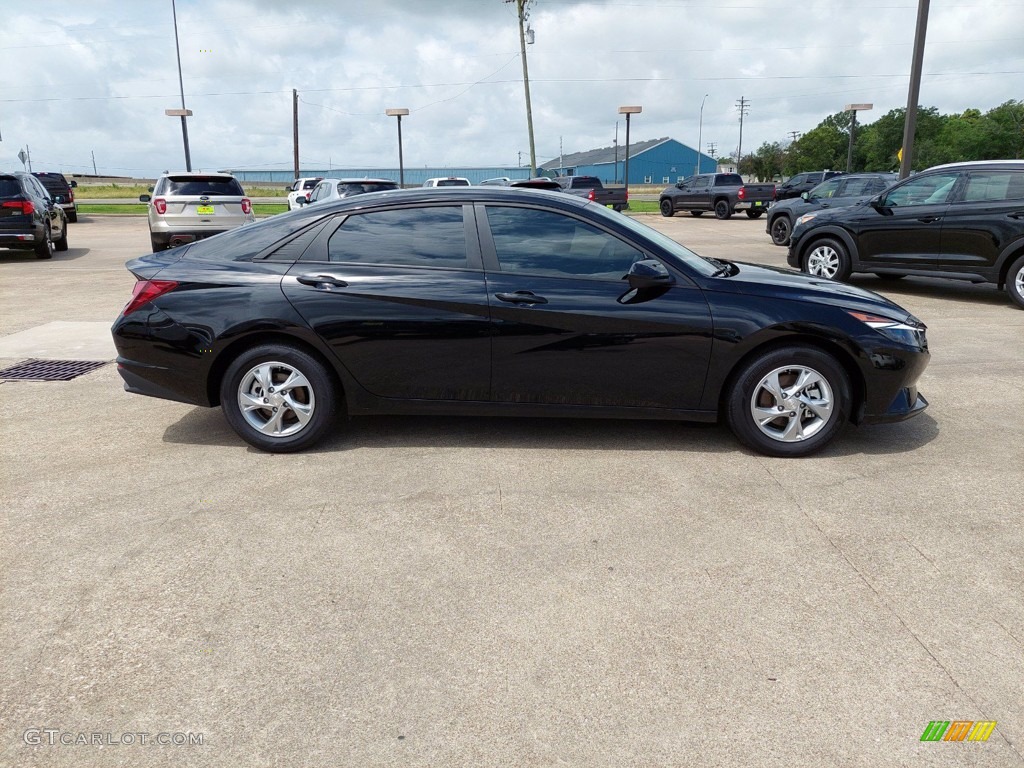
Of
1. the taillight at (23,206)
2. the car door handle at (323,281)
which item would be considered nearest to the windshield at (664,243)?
the car door handle at (323,281)

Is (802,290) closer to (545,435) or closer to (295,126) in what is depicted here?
(545,435)

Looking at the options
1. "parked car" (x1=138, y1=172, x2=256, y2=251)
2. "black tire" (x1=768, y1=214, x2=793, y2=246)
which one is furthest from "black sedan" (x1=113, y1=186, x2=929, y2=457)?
"black tire" (x1=768, y1=214, x2=793, y2=246)

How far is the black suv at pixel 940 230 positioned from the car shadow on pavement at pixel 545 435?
5.57 m

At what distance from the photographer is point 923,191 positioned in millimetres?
10469

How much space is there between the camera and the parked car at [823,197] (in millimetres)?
17188

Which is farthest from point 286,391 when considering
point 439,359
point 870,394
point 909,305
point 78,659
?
point 909,305

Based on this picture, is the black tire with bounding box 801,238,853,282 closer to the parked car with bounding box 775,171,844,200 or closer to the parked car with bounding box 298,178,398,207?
the parked car with bounding box 298,178,398,207

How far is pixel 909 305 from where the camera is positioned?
33.1 feet

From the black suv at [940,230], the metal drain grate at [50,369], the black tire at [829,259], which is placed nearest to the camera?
the metal drain grate at [50,369]

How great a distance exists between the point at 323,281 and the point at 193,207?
1230cm

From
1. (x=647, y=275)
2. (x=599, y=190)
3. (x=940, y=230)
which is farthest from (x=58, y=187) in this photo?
(x=647, y=275)

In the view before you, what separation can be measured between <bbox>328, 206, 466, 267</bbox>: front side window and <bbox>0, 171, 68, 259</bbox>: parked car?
12702mm

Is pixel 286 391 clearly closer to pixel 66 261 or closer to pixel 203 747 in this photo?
pixel 203 747

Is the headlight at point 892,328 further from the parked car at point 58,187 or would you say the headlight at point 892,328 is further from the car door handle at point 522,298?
the parked car at point 58,187
